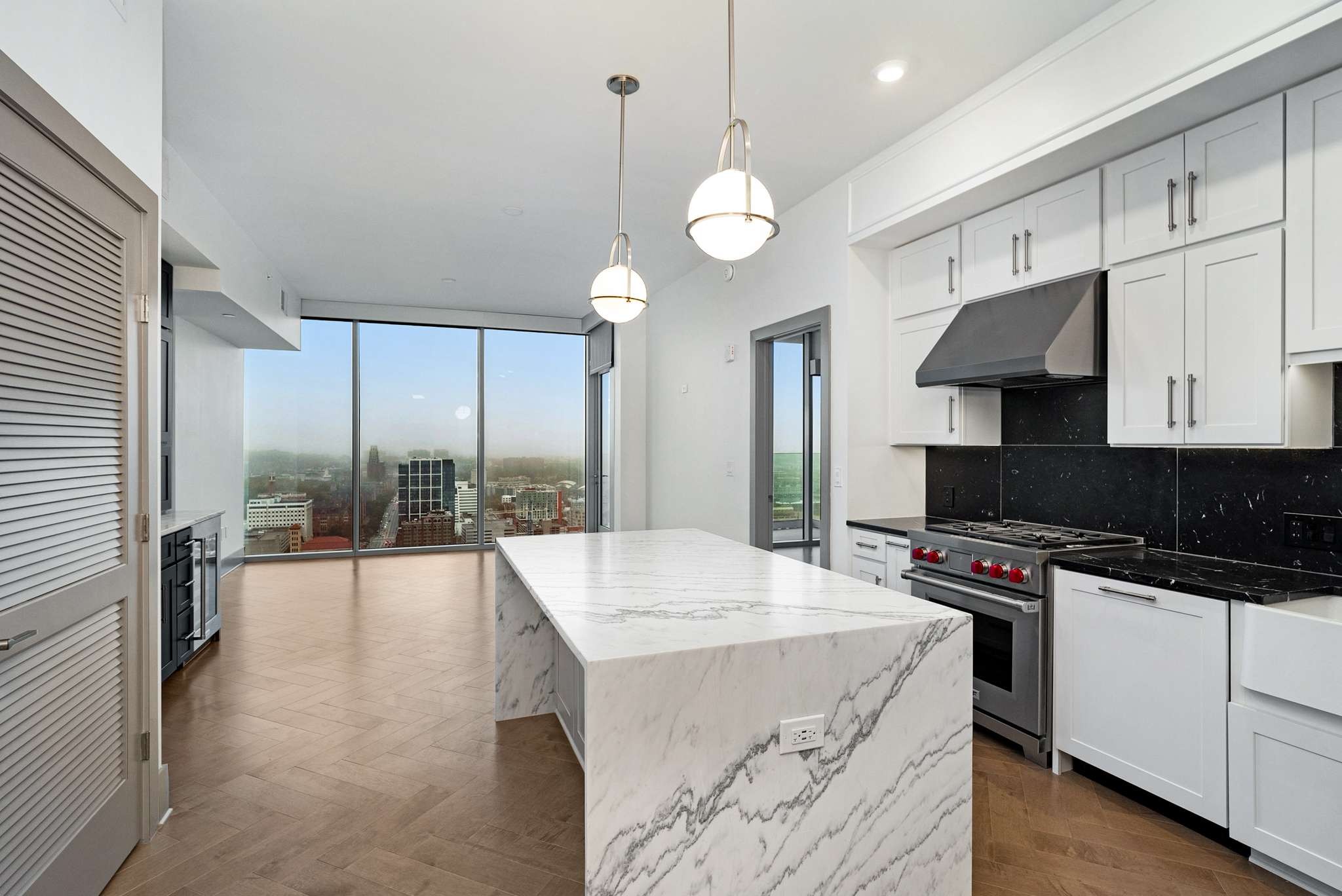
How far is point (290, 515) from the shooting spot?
25.2ft

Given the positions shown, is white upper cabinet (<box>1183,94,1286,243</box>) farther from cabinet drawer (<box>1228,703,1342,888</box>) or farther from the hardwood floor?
the hardwood floor

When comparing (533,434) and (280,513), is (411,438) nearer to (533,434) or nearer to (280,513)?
(533,434)

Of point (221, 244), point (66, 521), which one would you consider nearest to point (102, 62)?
point (66, 521)

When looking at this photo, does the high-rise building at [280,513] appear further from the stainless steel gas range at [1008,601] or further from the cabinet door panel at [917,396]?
the stainless steel gas range at [1008,601]

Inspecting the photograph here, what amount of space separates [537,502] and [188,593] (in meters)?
4.58

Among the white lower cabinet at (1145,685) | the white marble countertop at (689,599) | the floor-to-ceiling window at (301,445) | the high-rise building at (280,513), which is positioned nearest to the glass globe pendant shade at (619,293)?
the white marble countertop at (689,599)

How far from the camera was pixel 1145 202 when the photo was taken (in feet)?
8.82

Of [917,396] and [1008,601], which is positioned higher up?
[917,396]

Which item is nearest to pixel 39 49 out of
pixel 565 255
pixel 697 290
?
pixel 565 255

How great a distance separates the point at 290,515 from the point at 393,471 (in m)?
1.15

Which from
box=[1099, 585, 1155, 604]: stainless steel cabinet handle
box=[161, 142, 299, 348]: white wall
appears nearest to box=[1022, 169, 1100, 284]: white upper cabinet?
box=[1099, 585, 1155, 604]: stainless steel cabinet handle

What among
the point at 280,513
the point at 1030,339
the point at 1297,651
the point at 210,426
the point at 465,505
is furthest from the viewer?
the point at 465,505

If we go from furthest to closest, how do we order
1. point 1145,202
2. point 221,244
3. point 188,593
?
point 221,244 → point 188,593 → point 1145,202

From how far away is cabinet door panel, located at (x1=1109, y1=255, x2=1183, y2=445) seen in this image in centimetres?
259
